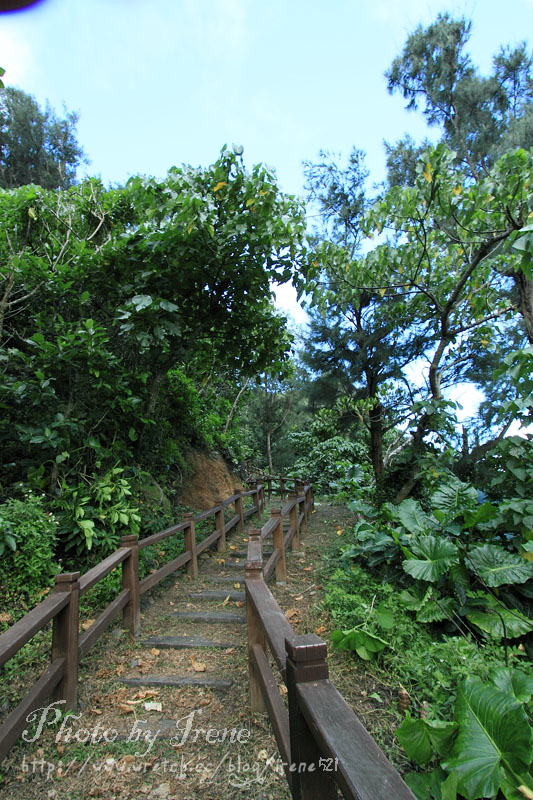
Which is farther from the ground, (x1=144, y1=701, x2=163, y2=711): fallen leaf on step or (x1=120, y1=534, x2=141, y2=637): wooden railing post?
(x1=120, y1=534, x2=141, y2=637): wooden railing post

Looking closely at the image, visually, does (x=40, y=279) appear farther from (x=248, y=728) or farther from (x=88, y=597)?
(x=248, y=728)

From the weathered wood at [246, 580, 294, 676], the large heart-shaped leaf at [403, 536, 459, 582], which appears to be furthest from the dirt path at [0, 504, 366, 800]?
the large heart-shaped leaf at [403, 536, 459, 582]

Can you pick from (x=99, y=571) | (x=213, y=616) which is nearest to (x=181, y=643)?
(x=213, y=616)

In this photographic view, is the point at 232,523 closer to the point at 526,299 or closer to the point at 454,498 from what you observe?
the point at 454,498

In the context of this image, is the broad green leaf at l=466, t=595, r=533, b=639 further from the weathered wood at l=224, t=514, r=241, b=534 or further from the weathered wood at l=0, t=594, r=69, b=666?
the weathered wood at l=224, t=514, r=241, b=534

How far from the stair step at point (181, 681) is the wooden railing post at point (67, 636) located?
18.3 inches

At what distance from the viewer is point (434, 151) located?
343cm

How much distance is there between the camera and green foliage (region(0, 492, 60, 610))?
3.44 m

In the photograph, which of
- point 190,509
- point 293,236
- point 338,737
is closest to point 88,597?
point 190,509

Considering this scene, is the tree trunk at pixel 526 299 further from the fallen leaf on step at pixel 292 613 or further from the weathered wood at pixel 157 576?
the weathered wood at pixel 157 576

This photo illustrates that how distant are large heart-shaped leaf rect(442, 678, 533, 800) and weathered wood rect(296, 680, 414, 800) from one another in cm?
107

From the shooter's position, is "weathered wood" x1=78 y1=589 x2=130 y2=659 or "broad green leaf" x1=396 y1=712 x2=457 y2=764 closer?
"broad green leaf" x1=396 y1=712 x2=457 y2=764

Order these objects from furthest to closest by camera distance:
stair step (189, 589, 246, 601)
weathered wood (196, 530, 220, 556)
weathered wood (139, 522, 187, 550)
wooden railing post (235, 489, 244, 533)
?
wooden railing post (235, 489, 244, 533)
weathered wood (196, 530, 220, 556)
stair step (189, 589, 246, 601)
weathered wood (139, 522, 187, 550)

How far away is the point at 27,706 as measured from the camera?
209 centimetres
